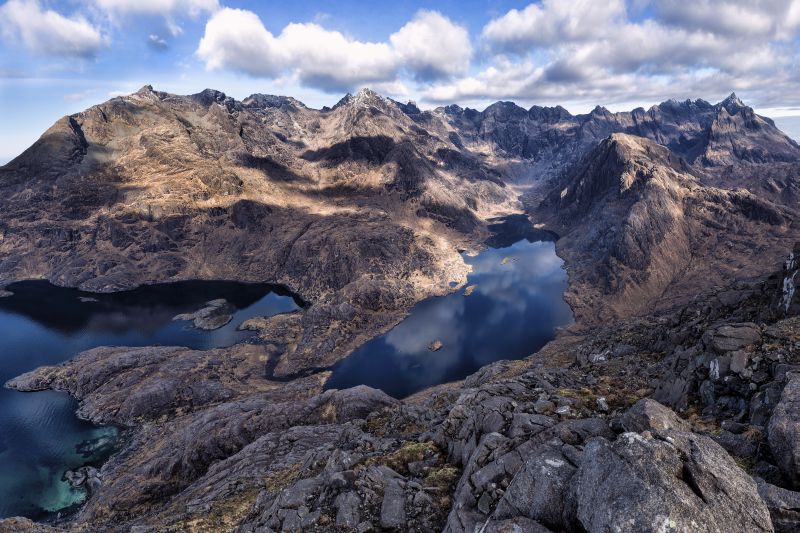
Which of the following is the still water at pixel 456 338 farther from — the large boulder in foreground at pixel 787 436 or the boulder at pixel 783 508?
the boulder at pixel 783 508

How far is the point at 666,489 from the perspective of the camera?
1179 centimetres

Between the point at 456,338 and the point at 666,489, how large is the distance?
133627mm

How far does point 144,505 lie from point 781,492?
215ft

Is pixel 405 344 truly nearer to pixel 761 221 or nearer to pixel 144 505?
pixel 144 505

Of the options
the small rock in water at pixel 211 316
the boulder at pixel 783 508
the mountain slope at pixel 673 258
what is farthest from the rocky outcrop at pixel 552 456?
the mountain slope at pixel 673 258

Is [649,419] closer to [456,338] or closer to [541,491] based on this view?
[541,491]

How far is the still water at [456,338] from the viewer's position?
12131 centimetres

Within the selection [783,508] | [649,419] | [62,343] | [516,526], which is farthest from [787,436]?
[62,343]

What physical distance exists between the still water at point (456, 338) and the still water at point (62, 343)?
2122 inches

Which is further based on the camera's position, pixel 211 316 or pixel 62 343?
Result: pixel 211 316

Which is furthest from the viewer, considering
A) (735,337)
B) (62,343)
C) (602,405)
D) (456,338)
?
(62,343)

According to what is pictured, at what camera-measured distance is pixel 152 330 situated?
15662 centimetres

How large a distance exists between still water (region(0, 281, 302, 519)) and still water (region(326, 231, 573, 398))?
2122 inches

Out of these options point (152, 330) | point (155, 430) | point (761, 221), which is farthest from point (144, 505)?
point (761, 221)
